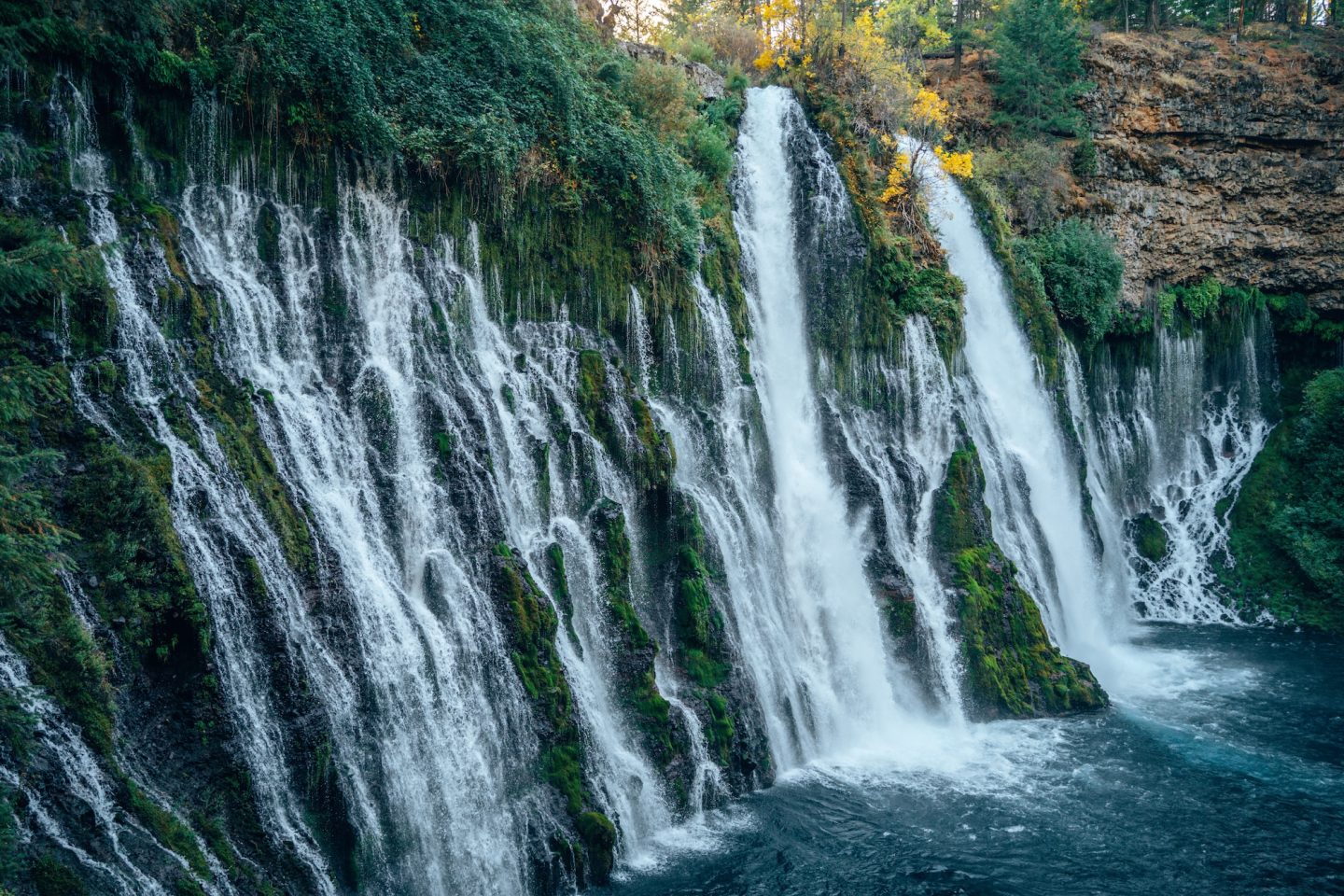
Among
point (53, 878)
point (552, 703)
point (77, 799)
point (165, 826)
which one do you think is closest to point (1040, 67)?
point (552, 703)

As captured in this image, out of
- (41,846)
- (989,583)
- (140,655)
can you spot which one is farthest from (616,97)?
(41,846)

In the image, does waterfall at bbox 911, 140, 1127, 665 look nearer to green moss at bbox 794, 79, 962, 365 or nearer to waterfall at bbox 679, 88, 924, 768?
green moss at bbox 794, 79, 962, 365

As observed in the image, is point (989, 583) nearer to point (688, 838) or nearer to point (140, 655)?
point (688, 838)

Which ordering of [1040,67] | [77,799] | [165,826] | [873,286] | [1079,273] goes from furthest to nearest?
[1040,67]
[1079,273]
[873,286]
[165,826]
[77,799]

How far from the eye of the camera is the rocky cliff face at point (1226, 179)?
2894cm

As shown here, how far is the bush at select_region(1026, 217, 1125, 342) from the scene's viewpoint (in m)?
26.6

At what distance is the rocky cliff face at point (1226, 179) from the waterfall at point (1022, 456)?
23.0 ft

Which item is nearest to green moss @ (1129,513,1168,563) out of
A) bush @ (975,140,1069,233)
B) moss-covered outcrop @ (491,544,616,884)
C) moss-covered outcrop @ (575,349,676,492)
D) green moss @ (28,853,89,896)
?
bush @ (975,140,1069,233)

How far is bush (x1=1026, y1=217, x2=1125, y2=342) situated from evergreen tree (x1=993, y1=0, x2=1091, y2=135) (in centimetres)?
443

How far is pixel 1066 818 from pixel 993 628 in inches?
194

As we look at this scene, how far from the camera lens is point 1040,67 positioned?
96.9ft

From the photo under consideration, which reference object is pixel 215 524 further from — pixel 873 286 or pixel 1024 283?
pixel 1024 283

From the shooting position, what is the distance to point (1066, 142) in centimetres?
2919

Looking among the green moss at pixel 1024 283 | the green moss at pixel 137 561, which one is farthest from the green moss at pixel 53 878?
the green moss at pixel 1024 283
